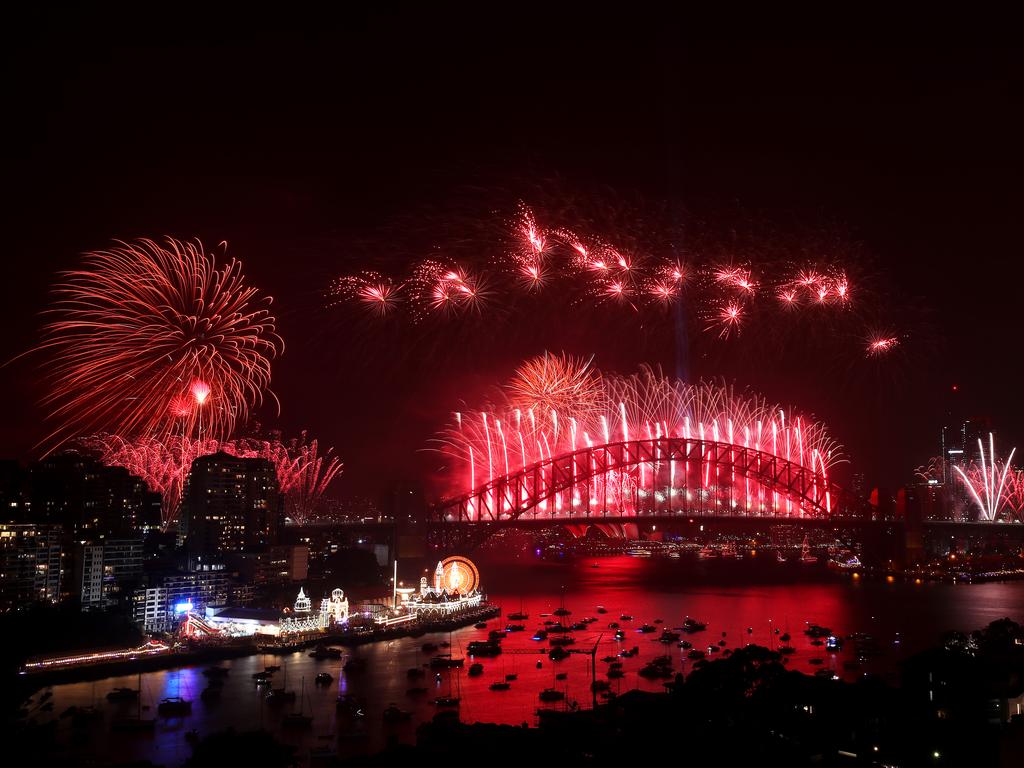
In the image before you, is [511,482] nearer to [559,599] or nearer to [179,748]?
[559,599]

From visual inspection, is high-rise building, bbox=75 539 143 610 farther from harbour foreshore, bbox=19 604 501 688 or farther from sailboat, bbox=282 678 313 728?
sailboat, bbox=282 678 313 728

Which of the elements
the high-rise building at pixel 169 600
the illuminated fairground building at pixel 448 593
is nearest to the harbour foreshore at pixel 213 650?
the illuminated fairground building at pixel 448 593

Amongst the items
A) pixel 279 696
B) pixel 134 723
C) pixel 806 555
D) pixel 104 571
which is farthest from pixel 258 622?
pixel 806 555

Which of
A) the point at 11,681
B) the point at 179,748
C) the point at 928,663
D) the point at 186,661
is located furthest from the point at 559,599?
the point at 11,681

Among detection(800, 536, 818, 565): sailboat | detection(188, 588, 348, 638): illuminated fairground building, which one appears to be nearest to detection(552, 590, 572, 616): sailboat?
detection(188, 588, 348, 638): illuminated fairground building

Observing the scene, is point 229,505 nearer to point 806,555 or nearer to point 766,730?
point 766,730

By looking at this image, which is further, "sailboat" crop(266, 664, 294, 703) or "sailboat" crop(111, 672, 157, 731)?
"sailboat" crop(266, 664, 294, 703)
